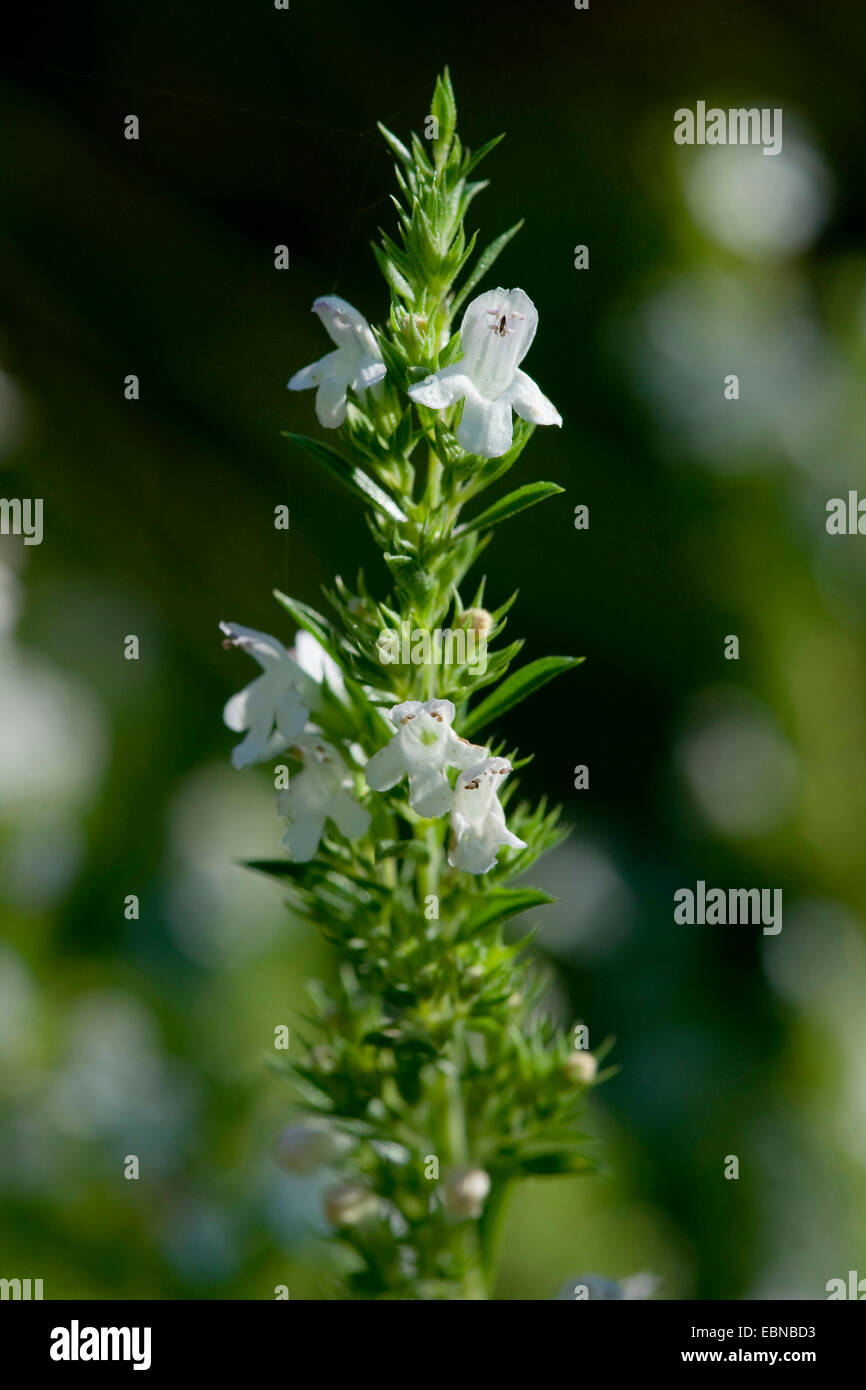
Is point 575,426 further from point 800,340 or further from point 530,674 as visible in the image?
point 530,674

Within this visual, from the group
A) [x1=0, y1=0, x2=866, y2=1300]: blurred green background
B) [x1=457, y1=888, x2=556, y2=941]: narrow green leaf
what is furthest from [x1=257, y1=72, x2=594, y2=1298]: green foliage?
[x1=0, y1=0, x2=866, y2=1300]: blurred green background

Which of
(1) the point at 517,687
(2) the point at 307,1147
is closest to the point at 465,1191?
(2) the point at 307,1147

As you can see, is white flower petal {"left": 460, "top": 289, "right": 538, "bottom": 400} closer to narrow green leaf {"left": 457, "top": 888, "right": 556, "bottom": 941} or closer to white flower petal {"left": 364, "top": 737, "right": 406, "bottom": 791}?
white flower petal {"left": 364, "top": 737, "right": 406, "bottom": 791}

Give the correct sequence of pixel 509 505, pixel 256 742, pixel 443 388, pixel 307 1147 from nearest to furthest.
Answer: pixel 443 388 → pixel 509 505 → pixel 256 742 → pixel 307 1147

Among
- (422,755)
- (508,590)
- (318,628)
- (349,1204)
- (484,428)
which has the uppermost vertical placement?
(508,590)

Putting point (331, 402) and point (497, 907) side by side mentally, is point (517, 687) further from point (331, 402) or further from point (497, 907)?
point (331, 402)

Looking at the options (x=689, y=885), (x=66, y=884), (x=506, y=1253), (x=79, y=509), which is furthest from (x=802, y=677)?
(x=79, y=509)

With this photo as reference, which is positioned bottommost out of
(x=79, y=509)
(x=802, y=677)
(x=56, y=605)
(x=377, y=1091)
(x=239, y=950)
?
(x=377, y=1091)
